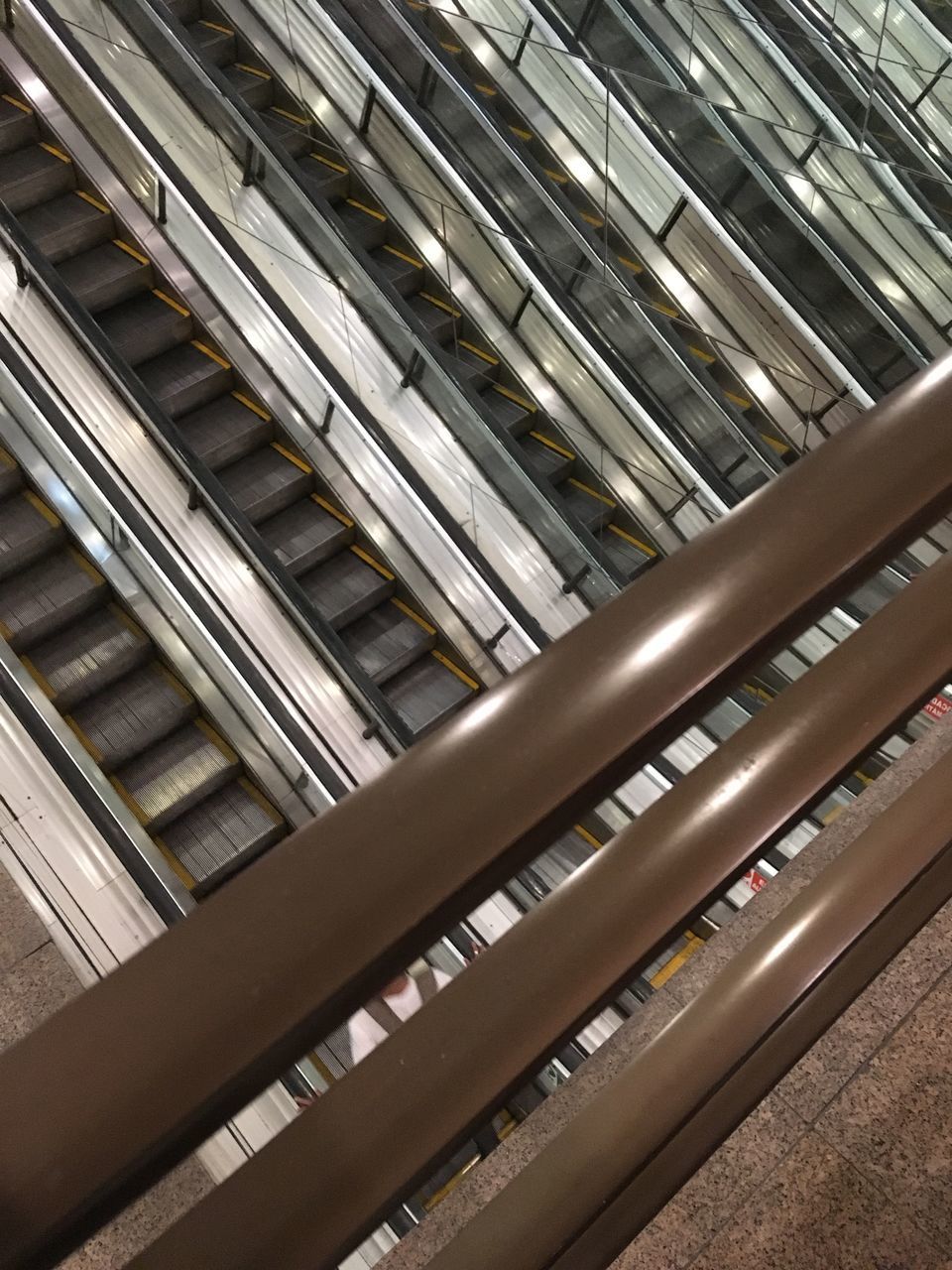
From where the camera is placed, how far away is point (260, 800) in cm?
504

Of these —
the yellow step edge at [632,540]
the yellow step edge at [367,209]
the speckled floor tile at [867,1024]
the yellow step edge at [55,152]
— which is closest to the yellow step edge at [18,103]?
the yellow step edge at [55,152]

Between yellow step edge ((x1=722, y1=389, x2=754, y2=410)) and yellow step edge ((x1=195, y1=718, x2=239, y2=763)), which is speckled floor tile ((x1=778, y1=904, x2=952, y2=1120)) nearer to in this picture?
yellow step edge ((x1=195, y1=718, x2=239, y2=763))

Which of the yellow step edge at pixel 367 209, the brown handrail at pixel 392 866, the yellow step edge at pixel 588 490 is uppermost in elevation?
the yellow step edge at pixel 367 209

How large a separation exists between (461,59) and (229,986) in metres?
6.47

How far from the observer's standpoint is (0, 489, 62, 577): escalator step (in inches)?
191

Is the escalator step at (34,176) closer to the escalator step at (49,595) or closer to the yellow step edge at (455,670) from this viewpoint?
the escalator step at (49,595)

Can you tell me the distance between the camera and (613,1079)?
3.02 feet

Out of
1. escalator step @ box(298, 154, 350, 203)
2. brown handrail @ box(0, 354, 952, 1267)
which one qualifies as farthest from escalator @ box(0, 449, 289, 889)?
brown handrail @ box(0, 354, 952, 1267)

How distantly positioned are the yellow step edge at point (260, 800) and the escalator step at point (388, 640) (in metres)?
0.86

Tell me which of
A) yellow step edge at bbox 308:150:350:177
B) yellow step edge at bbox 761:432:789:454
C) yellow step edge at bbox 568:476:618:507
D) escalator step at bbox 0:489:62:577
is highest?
yellow step edge at bbox 308:150:350:177

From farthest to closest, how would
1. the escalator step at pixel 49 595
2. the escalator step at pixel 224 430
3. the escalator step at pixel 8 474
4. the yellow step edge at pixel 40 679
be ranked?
the escalator step at pixel 224 430
the escalator step at pixel 8 474
the escalator step at pixel 49 595
the yellow step edge at pixel 40 679

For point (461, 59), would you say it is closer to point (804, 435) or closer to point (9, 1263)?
point (804, 435)

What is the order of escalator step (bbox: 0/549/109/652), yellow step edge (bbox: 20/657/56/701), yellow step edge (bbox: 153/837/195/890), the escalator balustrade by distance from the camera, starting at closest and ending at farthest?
yellow step edge (bbox: 20/657/56/701), yellow step edge (bbox: 153/837/195/890), escalator step (bbox: 0/549/109/652), the escalator balustrade

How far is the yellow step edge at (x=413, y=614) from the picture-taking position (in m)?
5.64
